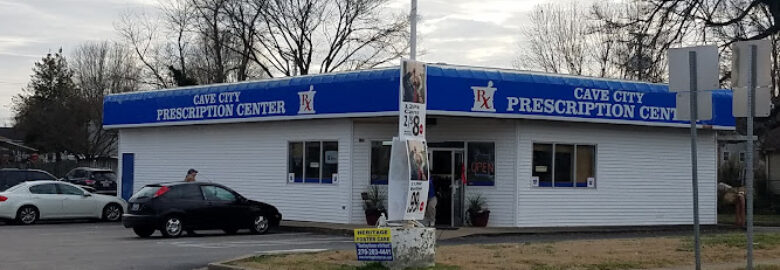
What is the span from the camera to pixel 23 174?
110ft

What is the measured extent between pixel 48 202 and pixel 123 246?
9444 millimetres

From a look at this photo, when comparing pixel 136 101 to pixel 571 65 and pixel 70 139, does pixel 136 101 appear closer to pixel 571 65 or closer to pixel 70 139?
pixel 571 65

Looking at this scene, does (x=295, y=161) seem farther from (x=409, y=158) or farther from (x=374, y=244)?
(x=374, y=244)

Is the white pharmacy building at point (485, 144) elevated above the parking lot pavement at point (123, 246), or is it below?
above

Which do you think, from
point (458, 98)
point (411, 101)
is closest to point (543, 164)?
point (458, 98)

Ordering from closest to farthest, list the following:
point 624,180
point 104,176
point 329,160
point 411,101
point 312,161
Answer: point 411,101, point 329,160, point 312,161, point 624,180, point 104,176

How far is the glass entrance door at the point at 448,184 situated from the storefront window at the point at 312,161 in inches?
112

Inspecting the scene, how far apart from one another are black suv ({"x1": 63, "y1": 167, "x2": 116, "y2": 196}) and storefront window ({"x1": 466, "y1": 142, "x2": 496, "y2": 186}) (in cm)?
2076

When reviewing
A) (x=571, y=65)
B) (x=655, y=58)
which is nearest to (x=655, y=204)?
(x=655, y=58)

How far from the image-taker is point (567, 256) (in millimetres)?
16688

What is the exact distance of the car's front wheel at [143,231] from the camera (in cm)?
2360

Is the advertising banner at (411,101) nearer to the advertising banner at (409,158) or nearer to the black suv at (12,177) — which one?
the advertising banner at (409,158)

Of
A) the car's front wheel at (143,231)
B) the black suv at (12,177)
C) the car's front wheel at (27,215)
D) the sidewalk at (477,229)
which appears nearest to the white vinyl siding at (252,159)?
the sidewalk at (477,229)

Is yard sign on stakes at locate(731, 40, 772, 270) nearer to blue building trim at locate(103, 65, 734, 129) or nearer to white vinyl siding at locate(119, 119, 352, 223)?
blue building trim at locate(103, 65, 734, 129)
